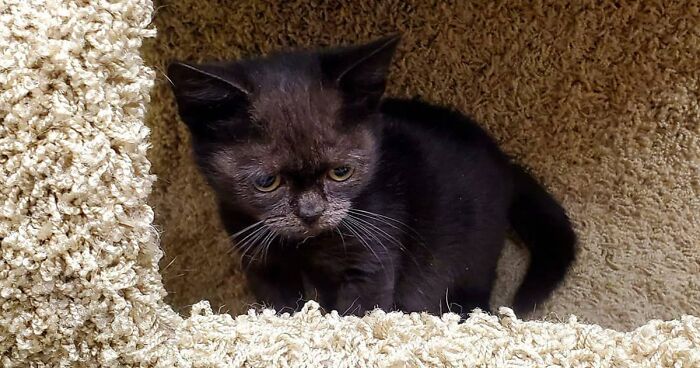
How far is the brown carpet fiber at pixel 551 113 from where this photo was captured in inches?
55.9

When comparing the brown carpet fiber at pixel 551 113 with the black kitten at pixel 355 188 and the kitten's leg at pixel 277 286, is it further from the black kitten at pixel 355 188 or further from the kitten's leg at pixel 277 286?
the kitten's leg at pixel 277 286

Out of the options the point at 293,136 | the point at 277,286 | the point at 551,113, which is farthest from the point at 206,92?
the point at 551,113

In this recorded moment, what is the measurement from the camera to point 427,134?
1.36m

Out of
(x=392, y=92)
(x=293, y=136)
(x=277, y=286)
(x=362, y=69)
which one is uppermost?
(x=362, y=69)

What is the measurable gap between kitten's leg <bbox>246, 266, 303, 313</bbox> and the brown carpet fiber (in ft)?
0.70

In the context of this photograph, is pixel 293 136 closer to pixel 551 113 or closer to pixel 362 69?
pixel 362 69

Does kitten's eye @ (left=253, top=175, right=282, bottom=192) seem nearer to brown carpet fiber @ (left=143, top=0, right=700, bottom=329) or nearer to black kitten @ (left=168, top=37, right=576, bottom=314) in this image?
black kitten @ (left=168, top=37, right=576, bottom=314)

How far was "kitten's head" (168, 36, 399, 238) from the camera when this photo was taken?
41.7 inches

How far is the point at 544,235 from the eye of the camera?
150 cm

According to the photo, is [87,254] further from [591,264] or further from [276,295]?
[591,264]

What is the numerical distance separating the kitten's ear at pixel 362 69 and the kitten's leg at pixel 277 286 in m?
0.36

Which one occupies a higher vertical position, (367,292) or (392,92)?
(392,92)

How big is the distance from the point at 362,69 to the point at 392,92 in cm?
53

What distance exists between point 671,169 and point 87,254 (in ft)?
3.93
